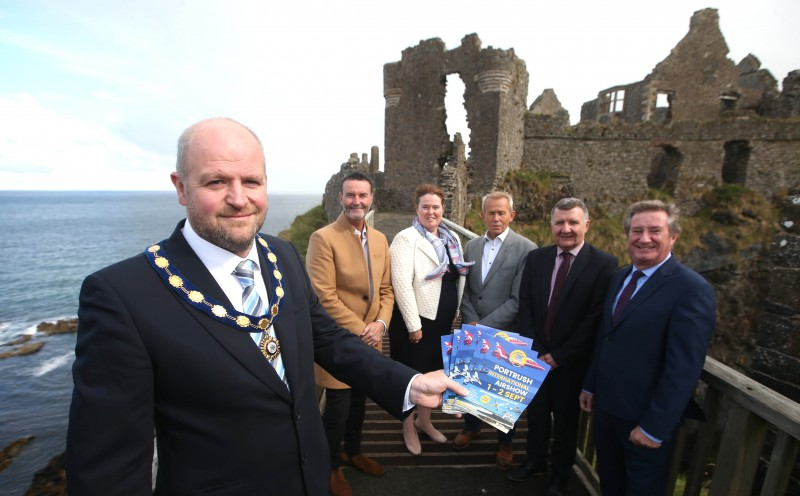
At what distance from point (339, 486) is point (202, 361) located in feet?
7.40

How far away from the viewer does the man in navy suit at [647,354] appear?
85.2 inches

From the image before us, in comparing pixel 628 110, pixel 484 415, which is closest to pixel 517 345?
pixel 484 415

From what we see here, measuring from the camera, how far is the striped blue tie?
1.64 meters

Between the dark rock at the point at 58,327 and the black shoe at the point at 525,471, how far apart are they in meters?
27.8

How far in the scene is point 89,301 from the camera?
4.27 feet

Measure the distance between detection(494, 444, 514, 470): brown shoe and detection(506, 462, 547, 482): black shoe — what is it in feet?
0.29

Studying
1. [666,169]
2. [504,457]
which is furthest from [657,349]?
[666,169]

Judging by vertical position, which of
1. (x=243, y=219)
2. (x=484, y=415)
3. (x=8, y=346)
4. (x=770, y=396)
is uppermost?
(x=243, y=219)

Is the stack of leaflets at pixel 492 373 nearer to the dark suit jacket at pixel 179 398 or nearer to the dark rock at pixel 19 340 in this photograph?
the dark suit jacket at pixel 179 398

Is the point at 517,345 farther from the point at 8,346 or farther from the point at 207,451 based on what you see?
the point at 8,346

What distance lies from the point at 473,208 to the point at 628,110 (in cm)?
1203

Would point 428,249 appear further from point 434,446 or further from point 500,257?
point 434,446

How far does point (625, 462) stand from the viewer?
2510 millimetres

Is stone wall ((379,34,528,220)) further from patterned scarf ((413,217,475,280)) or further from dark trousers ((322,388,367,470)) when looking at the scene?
dark trousers ((322,388,367,470))
